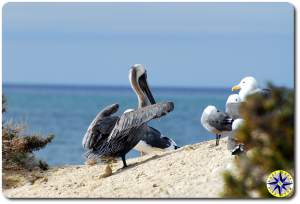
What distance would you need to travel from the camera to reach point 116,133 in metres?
9.97

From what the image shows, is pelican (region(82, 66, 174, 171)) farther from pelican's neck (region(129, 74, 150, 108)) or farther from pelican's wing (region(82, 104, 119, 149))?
pelican's neck (region(129, 74, 150, 108))

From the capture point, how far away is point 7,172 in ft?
34.6

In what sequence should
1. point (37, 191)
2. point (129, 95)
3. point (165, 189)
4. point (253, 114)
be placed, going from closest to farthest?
point (253, 114) < point (165, 189) < point (37, 191) < point (129, 95)

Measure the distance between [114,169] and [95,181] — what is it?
1.83 feet

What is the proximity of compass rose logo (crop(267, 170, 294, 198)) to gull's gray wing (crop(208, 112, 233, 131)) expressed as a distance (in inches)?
49.6

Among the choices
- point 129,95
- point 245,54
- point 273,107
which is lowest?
point 273,107

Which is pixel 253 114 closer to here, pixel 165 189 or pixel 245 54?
pixel 165 189

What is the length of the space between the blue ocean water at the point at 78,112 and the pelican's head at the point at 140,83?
3423 millimetres

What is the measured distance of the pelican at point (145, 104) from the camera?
1041 cm

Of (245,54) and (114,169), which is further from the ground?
(245,54)

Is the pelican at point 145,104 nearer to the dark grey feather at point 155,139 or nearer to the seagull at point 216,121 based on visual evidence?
the dark grey feather at point 155,139

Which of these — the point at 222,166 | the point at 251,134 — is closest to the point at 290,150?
the point at 251,134

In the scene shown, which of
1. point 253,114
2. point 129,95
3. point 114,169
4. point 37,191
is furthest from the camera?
point 129,95

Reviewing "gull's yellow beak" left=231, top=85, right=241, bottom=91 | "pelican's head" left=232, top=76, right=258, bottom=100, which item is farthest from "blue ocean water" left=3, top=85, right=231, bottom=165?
"pelican's head" left=232, top=76, right=258, bottom=100
